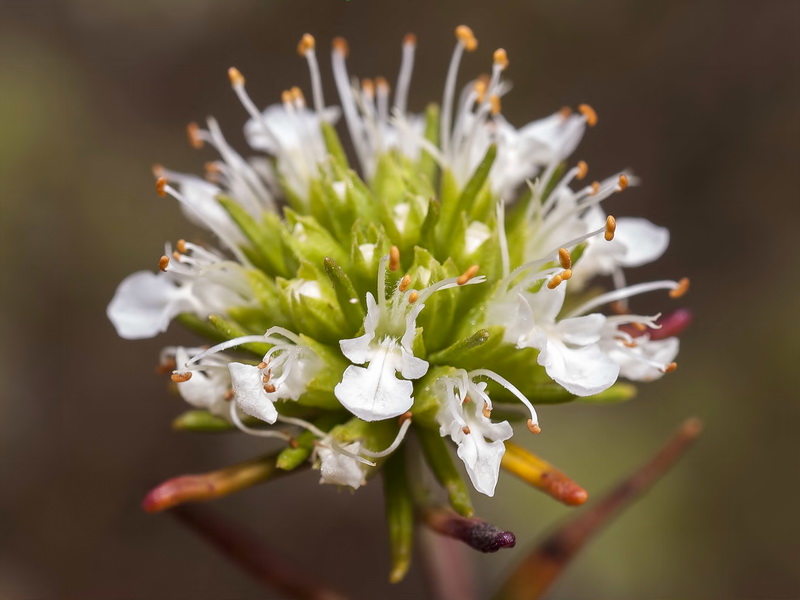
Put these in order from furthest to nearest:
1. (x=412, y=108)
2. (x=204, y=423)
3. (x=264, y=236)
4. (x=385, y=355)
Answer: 1. (x=412, y=108)
2. (x=264, y=236)
3. (x=204, y=423)
4. (x=385, y=355)

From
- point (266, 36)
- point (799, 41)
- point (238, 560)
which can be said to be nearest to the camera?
point (238, 560)

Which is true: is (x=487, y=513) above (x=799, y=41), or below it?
below

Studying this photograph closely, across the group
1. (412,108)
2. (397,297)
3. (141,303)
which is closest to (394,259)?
(397,297)

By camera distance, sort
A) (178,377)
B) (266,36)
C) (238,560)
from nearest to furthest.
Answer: (178,377) < (238,560) < (266,36)

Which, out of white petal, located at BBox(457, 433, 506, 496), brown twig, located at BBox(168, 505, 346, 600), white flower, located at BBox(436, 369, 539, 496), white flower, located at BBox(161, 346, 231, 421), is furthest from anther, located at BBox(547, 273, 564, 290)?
brown twig, located at BBox(168, 505, 346, 600)

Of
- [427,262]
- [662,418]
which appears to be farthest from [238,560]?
[662,418]

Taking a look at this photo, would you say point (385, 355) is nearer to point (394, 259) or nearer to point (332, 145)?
point (394, 259)

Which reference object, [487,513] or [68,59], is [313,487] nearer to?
[487,513]
